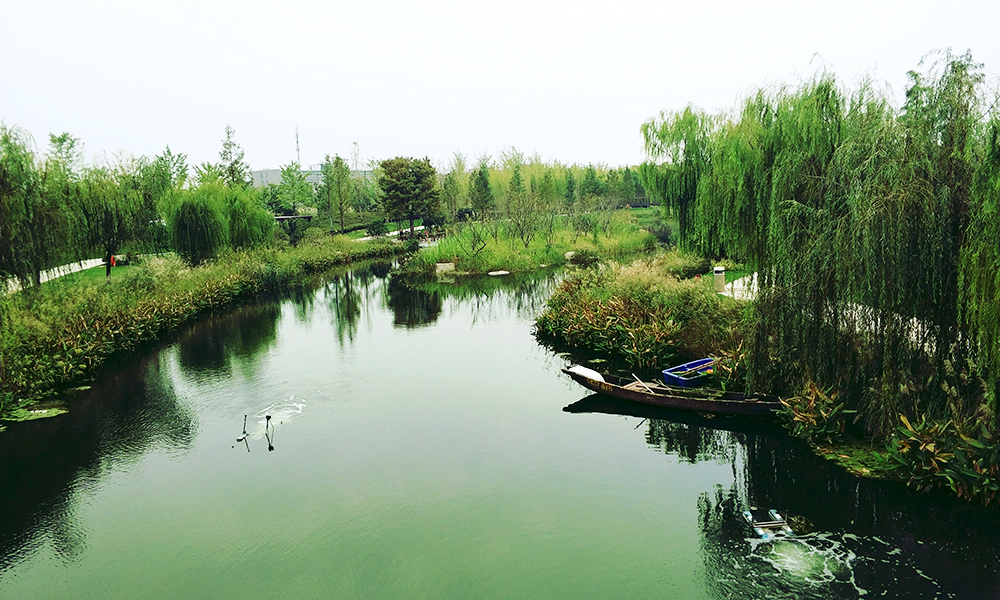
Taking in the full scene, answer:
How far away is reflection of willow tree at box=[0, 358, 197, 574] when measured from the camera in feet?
26.1

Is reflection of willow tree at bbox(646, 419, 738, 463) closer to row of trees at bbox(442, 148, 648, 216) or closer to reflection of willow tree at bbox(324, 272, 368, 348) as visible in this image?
reflection of willow tree at bbox(324, 272, 368, 348)

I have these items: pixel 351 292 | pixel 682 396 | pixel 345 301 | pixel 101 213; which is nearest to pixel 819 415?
pixel 682 396

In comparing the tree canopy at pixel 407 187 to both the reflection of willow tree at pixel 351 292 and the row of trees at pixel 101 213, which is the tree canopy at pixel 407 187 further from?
the row of trees at pixel 101 213

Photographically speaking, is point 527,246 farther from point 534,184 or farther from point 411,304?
point 534,184

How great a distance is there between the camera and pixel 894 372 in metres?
8.21

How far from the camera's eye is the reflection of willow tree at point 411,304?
2064 centimetres

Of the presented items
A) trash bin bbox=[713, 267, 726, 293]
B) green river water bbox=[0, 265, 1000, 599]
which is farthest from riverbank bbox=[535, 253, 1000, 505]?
trash bin bbox=[713, 267, 726, 293]

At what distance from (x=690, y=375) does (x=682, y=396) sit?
0.75m

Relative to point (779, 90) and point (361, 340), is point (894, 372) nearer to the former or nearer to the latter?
point (779, 90)

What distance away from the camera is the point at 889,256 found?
25.5ft

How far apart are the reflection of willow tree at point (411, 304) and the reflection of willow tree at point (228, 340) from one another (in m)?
3.94

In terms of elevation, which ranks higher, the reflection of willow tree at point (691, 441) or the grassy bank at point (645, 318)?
the grassy bank at point (645, 318)

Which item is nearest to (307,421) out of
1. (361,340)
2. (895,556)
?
(361,340)

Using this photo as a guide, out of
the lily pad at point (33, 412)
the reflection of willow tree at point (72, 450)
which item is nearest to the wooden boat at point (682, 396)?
the reflection of willow tree at point (72, 450)
